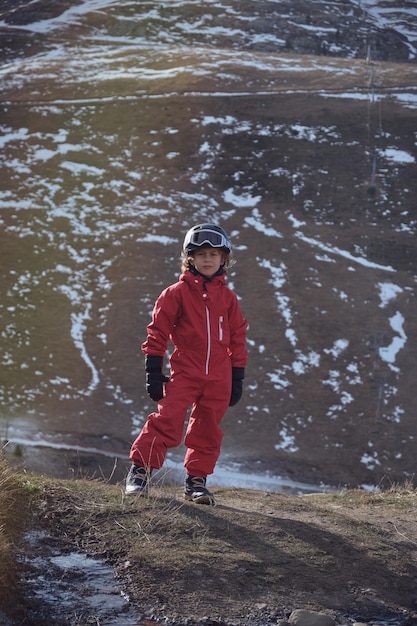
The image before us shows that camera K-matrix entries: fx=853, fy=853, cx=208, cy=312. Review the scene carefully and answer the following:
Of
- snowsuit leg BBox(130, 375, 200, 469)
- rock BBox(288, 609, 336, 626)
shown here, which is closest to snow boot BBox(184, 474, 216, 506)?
snowsuit leg BBox(130, 375, 200, 469)

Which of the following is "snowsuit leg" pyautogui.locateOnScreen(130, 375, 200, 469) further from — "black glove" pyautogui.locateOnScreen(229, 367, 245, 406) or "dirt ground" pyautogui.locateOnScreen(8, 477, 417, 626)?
"black glove" pyautogui.locateOnScreen(229, 367, 245, 406)

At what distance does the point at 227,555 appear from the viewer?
16.6 ft

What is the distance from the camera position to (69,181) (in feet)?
150

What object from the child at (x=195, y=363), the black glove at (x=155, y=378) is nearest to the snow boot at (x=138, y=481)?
the child at (x=195, y=363)

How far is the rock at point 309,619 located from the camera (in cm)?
443

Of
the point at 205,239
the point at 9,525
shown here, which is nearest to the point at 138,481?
the point at 9,525

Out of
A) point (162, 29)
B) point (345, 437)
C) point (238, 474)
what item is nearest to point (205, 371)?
point (238, 474)

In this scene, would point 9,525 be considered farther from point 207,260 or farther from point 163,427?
point 207,260

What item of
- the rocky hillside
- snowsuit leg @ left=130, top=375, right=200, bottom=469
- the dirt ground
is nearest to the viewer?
the dirt ground

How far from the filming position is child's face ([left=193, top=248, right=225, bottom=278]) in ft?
21.8

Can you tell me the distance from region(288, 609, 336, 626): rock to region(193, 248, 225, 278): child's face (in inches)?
114

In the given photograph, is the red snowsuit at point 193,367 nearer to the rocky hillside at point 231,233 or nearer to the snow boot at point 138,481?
the snow boot at point 138,481

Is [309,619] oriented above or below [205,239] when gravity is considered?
below

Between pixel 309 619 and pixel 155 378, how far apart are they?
7.82 feet
